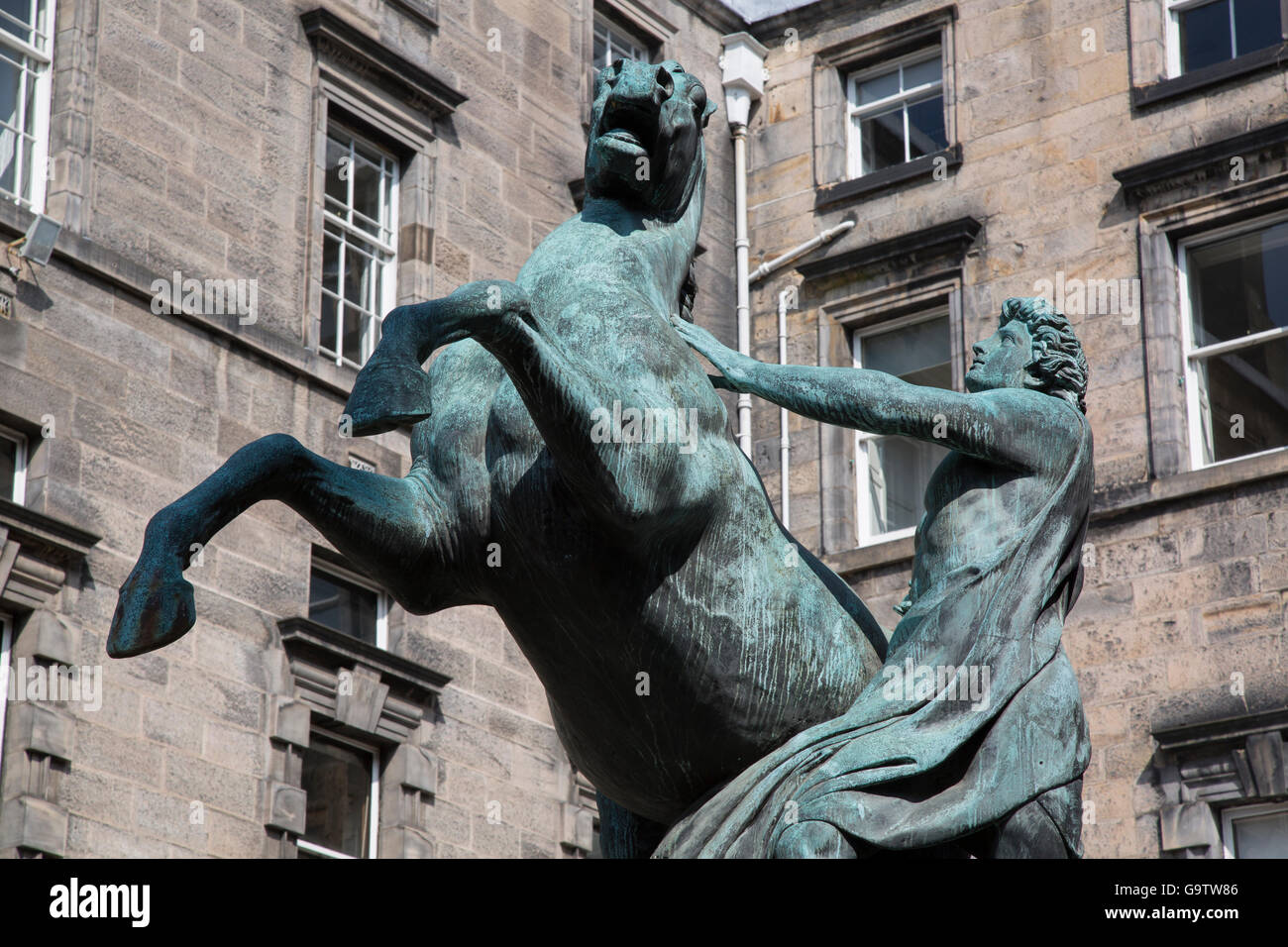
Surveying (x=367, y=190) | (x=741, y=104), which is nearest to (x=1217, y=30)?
(x=741, y=104)

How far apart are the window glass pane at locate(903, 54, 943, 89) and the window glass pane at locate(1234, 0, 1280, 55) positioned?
2.97m

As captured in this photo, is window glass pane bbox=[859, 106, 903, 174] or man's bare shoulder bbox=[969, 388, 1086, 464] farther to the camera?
window glass pane bbox=[859, 106, 903, 174]

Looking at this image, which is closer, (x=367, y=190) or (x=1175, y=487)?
(x=1175, y=487)

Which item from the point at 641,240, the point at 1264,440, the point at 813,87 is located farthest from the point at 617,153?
the point at 813,87

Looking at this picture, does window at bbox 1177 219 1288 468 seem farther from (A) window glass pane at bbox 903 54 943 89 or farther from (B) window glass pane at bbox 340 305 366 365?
(B) window glass pane at bbox 340 305 366 365

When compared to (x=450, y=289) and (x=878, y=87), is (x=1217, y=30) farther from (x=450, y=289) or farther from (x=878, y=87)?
(x=450, y=289)

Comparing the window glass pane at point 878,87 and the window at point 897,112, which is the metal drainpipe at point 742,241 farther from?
the window glass pane at point 878,87

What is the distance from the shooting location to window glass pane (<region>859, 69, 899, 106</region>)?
72.6 feet

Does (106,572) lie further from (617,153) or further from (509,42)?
(617,153)

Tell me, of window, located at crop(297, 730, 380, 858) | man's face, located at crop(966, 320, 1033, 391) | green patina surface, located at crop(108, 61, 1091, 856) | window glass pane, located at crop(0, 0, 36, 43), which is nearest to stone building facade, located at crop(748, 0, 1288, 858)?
window, located at crop(297, 730, 380, 858)

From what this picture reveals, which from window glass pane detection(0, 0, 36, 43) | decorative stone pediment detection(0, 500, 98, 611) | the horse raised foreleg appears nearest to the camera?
the horse raised foreleg

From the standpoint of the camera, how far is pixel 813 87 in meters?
22.3

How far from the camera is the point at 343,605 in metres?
17.4

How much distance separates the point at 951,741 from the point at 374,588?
1319 cm
